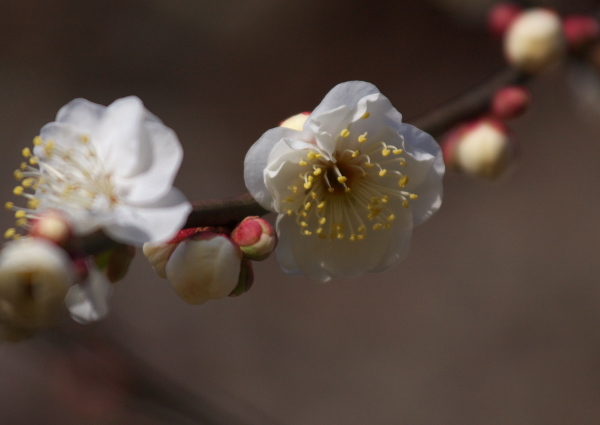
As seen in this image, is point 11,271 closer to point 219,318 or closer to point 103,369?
point 103,369

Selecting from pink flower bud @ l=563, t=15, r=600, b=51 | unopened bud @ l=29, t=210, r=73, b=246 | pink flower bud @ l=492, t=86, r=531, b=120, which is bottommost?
unopened bud @ l=29, t=210, r=73, b=246

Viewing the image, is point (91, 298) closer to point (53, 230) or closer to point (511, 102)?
point (53, 230)

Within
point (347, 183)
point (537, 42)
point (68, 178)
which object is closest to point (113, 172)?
point (68, 178)

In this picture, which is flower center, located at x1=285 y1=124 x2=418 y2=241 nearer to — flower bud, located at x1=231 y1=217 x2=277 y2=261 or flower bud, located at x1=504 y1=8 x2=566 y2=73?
flower bud, located at x1=231 y1=217 x2=277 y2=261

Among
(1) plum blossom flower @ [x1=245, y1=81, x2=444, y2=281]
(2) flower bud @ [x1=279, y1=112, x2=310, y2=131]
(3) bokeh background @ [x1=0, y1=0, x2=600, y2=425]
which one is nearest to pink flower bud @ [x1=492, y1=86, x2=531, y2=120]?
(1) plum blossom flower @ [x1=245, y1=81, x2=444, y2=281]

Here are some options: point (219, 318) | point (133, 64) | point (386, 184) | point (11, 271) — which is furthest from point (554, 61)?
point (133, 64)

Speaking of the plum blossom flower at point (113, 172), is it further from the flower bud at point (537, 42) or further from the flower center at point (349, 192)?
the flower bud at point (537, 42)

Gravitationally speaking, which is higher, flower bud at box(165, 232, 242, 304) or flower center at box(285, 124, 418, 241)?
flower center at box(285, 124, 418, 241)

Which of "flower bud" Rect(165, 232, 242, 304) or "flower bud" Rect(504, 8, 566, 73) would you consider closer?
"flower bud" Rect(165, 232, 242, 304)
